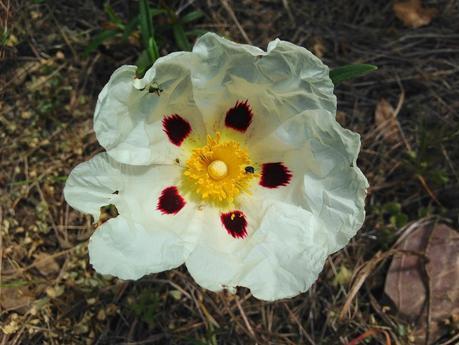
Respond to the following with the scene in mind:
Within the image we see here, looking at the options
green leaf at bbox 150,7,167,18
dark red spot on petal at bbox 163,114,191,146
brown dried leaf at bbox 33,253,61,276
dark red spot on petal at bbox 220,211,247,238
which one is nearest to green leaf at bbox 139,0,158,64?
green leaf at bbox 150,7,167,18

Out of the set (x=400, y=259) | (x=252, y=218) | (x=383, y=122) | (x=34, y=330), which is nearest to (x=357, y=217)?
(x=252, y=218)

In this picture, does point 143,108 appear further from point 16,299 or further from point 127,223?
point 16,299

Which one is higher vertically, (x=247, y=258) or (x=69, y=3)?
(x=69, y=3)

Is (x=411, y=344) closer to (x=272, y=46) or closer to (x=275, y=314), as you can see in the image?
(x=275, y=314)

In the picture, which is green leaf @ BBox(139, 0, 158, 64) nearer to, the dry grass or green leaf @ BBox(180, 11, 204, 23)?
green leaf @ BBox(180, 11, 204, 23)

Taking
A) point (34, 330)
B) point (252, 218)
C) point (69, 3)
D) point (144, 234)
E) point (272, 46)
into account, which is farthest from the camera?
point (69, 3)

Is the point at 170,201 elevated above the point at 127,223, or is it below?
below

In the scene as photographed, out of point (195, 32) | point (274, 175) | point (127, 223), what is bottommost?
point (274, 175)


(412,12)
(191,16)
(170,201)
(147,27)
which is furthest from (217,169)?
Result: (412,12)
